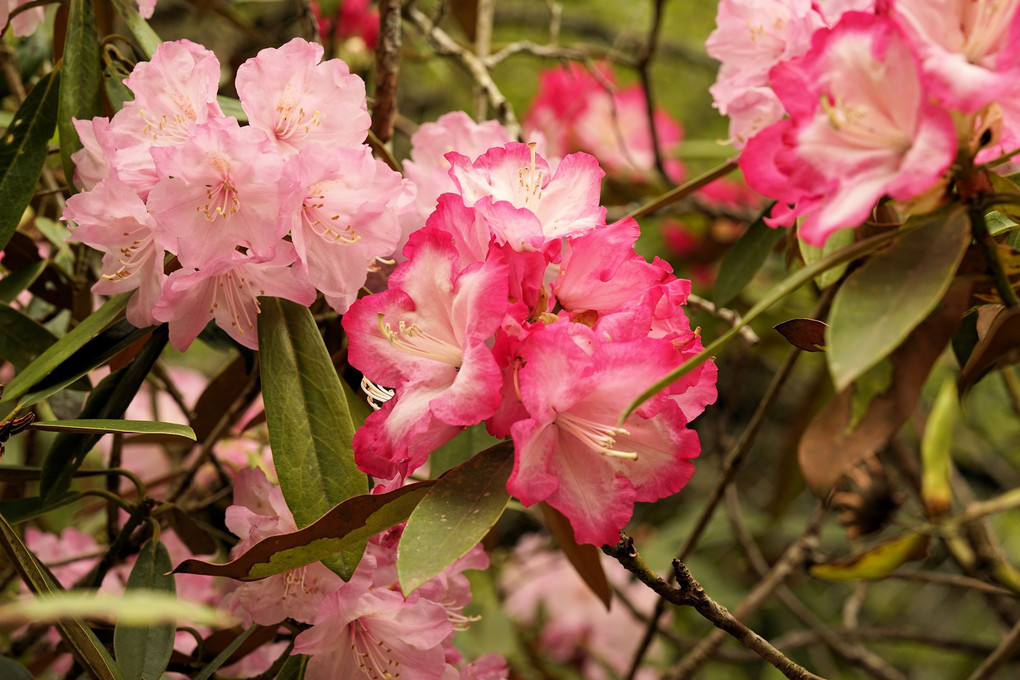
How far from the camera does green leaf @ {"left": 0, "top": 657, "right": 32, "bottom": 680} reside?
0.59 metres

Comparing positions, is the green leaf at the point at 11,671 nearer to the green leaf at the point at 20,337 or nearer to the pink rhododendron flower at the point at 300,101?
the green leaf at the point at 20,337

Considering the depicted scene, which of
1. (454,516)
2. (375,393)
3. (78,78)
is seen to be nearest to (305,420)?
(375,393)

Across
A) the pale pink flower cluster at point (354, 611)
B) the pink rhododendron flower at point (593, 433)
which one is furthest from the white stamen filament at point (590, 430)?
the pale pink flower cluster at point (354, 611)

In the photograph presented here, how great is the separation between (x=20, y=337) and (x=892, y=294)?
0.71 meters

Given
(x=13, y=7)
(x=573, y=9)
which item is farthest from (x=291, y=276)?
(x=573, y=9)

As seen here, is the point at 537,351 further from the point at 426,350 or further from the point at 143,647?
the point at 143,647

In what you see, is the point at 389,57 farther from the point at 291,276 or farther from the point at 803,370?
the point at 803,370

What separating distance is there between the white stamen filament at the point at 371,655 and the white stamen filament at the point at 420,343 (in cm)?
25

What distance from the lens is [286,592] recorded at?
0.70 meters

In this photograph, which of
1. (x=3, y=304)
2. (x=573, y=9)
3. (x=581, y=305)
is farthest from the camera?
(x=573, y=9)

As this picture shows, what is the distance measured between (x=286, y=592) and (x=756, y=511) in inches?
76.9

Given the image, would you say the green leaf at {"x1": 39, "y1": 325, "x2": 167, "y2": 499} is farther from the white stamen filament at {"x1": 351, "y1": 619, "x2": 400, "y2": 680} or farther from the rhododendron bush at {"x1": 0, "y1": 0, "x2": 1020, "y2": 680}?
the white stamen filament at {"x1": 351, "y1": 619, "x2": 400, "y2": 680}

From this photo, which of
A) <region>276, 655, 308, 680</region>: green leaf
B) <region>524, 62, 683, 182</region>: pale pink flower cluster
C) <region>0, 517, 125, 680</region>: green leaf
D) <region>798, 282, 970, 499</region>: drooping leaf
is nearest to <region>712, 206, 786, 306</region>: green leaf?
<region>798, 282, 970, 499</region>: drooping leaf

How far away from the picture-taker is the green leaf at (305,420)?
0.63 metres
